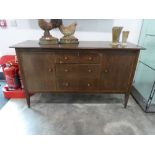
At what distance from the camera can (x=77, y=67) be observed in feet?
5.16

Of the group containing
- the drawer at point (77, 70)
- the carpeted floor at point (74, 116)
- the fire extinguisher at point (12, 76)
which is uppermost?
the drawer at point (77, 70)

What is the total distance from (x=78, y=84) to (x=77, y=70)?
196mm

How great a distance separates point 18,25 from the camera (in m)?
2.04

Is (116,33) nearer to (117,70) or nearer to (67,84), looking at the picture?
(117,70)

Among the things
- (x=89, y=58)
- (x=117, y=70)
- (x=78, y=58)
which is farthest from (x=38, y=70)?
(x=117, y=70)

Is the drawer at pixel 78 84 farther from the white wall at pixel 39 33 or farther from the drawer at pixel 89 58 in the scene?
the white wall at pixel 39 33

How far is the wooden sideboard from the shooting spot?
1.49 meters

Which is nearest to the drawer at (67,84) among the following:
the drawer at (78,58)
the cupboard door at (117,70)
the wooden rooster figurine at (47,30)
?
the drawer at (78,58)

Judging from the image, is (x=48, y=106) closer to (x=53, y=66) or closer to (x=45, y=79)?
(x=45, y=79)

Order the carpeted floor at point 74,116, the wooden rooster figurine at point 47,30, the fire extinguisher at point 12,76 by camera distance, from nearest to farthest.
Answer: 1. the carpeted floor at point 74,116
2. the wooden rooster figurine at point 47,30
3. the fire extinguisher at point 12,76

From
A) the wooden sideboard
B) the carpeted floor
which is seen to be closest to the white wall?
the wooden sideboard

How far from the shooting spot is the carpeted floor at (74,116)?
4.83 ft

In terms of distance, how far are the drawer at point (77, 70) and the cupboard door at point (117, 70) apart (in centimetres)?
10
